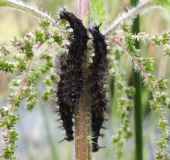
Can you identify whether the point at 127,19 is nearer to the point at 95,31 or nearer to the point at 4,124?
the point at 95,31

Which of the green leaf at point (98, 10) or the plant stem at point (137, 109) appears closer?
the green leaf at point (98, 10)

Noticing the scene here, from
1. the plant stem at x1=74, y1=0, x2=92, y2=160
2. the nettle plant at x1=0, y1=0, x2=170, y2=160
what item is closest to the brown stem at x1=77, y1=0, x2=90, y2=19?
the nettle plant at x1=0, y1=0, x2=170, y2=160

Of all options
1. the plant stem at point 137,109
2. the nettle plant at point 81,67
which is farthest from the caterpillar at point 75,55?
the plant stem at point 137,109

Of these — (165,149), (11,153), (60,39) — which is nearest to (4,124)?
(11,153)


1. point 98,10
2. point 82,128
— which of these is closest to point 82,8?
point 98,10

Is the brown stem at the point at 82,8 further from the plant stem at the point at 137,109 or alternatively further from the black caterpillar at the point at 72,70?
the plant stem at the point at 137,109

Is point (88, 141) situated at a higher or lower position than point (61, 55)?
lower
